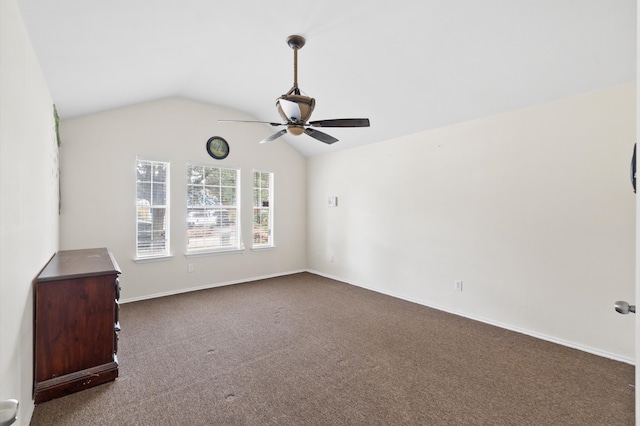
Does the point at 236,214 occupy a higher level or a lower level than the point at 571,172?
lower

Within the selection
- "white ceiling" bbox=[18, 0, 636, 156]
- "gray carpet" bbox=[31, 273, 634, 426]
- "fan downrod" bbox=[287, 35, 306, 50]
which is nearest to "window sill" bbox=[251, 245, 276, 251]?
"gray carpet" bbox=[31, 273, 634, 426]

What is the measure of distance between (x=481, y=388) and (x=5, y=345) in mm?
2850

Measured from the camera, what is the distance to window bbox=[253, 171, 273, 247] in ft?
18.4

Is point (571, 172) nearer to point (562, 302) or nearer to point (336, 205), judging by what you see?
point (562, 302)

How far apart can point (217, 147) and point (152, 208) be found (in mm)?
1376

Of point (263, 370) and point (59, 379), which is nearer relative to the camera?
point (59, 379)

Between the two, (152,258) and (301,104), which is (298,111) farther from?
(152,258)

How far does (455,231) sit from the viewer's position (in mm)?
3918

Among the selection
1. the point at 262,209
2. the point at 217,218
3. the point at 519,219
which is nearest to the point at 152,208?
the point at 217,218

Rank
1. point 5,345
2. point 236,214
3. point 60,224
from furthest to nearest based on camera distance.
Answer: point 236,214
point 60,224
point 5,345

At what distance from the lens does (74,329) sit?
2.22m

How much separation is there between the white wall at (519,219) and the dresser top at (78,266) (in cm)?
357

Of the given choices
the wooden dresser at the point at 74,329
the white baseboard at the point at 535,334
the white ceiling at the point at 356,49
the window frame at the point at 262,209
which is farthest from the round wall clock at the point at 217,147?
the white baseboard at the point at 535,334

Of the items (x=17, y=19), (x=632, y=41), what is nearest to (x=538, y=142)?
(x=632, y=41)
